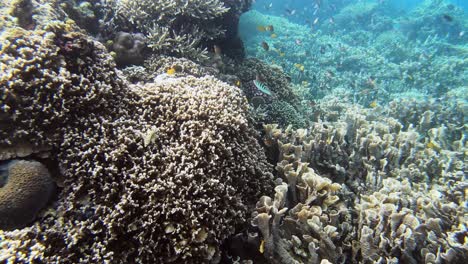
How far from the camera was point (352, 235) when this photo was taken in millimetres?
3535

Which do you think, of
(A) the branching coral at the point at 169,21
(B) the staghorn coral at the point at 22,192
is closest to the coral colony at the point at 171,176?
(B) the staghorn coral at the point at 22,192

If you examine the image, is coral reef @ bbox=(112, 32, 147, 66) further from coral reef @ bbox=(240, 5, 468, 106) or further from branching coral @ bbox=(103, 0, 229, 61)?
coral reef @ bbox=(240, 5, 468, 106)

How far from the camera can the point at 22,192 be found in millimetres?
2664

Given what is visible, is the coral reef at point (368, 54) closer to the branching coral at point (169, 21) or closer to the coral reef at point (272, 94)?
the coral reef at point (272, 94)

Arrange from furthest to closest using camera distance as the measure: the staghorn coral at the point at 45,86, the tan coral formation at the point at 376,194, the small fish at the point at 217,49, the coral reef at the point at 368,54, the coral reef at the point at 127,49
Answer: the coral reef at the point at 368,54
the small fish at the point at 217,49
the coral reef at the point at 127,49
the tan coral formation at the point at 376,194
the staghorn coral at the point at 45,86

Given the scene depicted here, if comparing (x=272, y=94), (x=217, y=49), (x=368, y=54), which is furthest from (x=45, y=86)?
(x=368, y=54)

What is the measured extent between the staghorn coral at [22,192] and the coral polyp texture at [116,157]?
0.12 metres

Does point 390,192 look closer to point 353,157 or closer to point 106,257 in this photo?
point 353,157

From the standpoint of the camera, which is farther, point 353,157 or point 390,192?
point 353,157

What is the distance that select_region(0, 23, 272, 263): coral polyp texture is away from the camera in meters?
2.62

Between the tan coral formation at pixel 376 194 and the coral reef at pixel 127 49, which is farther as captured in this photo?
the coral reef at pixel 127 49

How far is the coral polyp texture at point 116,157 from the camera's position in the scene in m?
2.62

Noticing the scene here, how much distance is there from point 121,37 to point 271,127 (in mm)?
3632

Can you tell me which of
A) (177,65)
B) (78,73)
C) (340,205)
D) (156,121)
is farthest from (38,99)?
(340,205)
